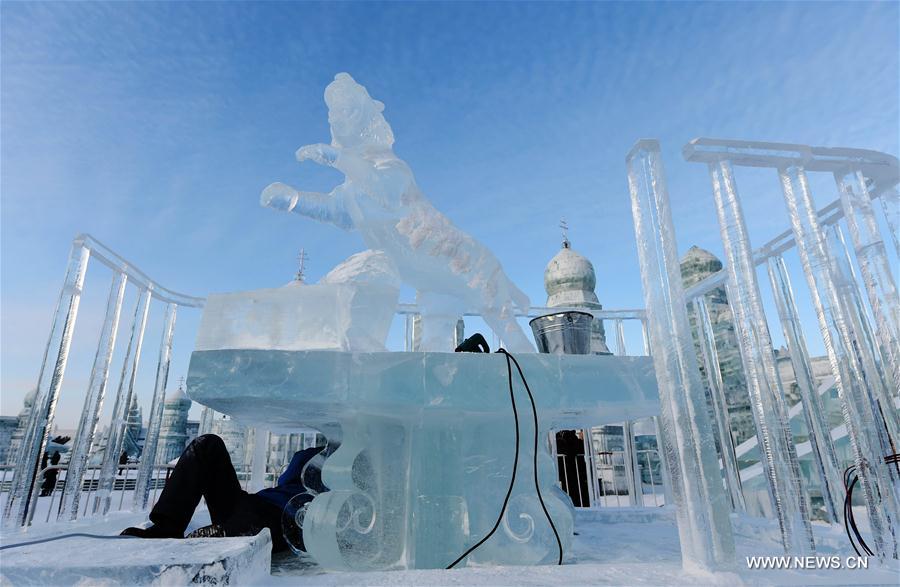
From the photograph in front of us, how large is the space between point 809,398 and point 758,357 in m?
0.78

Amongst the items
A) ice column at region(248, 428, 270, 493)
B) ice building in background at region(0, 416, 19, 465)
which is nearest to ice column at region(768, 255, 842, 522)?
ice column at region(248, 428, 270, 493)

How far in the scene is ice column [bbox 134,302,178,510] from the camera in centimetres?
394

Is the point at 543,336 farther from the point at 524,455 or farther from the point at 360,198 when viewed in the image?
the point at 360,198

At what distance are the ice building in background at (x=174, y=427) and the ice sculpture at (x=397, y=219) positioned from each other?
27165mm

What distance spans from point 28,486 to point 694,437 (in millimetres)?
3566

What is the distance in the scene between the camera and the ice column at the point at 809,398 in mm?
2455

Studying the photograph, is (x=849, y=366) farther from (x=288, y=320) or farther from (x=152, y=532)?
(x=152, y=532)

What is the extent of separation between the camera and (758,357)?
7.00ft

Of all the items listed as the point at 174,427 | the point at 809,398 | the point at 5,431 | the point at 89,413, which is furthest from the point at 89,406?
the point at 174,427

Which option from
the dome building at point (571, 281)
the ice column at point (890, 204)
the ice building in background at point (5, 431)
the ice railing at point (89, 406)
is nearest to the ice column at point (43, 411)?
the ice railing at point (89, 406)

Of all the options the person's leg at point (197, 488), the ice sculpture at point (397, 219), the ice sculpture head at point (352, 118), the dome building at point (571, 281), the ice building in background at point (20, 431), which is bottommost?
the person's leg at point (197, 488)

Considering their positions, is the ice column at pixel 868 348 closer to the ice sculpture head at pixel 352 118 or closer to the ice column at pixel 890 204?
the ice column at pixel 890 204

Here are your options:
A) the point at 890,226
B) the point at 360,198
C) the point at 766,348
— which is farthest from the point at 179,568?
the point at 890,226

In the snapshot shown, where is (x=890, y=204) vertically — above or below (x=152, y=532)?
above
